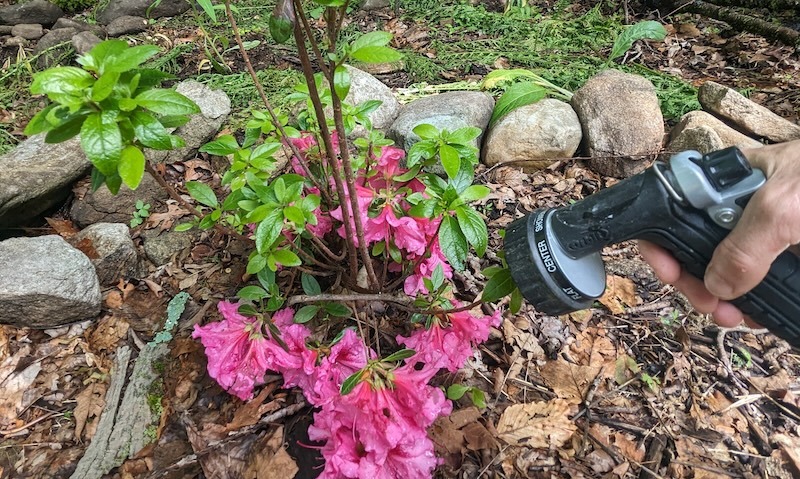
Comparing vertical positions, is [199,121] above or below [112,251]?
above

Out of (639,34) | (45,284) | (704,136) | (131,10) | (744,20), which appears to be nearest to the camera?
(45,284)

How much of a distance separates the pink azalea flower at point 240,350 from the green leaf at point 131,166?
25.5 inches

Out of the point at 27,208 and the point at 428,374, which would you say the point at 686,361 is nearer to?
the point at 428,374

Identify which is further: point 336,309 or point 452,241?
point 336,309

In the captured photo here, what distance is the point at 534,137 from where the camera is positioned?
2893 millimetres

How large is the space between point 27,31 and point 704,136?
524 centimetres

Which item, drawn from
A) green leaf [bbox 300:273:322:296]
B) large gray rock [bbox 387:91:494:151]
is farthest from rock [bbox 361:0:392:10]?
green leaf [bbox 300:273:322:296]

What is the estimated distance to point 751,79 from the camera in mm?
3785

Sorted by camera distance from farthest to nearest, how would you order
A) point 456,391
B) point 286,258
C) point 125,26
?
1. point 125,26
2. point 456,391
3. point 286,258

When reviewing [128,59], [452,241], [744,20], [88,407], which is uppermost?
[128,59]

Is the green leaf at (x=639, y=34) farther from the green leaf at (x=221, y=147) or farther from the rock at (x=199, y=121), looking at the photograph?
the green leaf at (x=221, y=147)

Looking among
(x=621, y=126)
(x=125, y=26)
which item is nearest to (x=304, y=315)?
(x=621, y=126)

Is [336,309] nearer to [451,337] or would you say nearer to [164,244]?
[451,337]

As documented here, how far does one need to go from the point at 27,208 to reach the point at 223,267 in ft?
3.73
